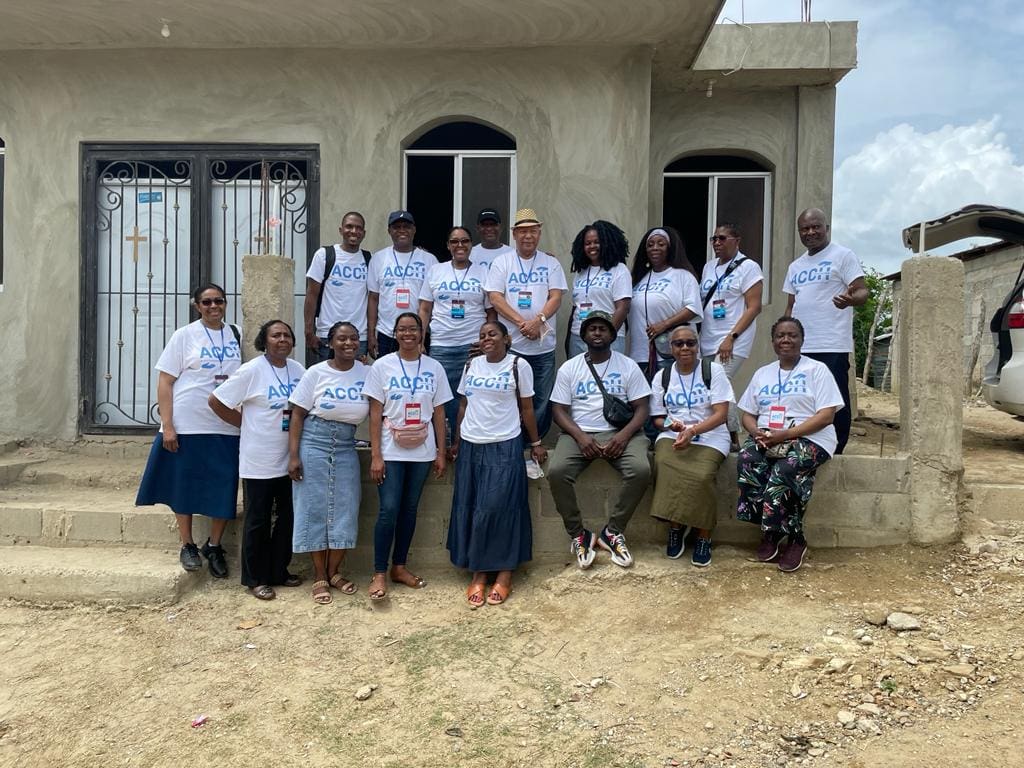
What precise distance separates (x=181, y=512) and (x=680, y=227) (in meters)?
5.71

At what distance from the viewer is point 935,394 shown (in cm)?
484

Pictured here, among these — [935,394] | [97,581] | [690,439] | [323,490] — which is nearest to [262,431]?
[323,490]

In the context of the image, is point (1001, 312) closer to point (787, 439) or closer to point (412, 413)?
point (787, 439)

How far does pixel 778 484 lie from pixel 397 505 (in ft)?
7.46

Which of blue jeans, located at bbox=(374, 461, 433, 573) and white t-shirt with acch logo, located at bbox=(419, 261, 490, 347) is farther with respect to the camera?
white t-shirt with acch logo, located at bbox=(419, 261, 490, 347)

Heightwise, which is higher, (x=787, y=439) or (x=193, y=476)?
(x=787, y=439)

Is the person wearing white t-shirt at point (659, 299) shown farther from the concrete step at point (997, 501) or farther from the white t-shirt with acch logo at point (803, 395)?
the concrete step at point (997, 501)

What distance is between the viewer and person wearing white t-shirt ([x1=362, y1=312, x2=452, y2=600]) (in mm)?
4574

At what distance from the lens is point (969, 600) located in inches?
165

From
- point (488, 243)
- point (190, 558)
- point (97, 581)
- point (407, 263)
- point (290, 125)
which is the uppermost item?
point (290, 125)

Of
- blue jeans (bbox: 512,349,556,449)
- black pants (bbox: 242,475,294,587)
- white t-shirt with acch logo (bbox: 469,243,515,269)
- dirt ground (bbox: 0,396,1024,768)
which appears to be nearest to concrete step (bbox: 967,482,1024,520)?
dirt ground (bbox: 0,396,1024,768)

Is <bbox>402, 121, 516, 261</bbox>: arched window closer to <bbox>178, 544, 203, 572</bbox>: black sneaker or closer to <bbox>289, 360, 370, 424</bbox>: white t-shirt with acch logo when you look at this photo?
<bbox>289, 360, 370, 424</bbox>: white t-shirt with acch logo

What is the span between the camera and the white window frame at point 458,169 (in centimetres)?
692

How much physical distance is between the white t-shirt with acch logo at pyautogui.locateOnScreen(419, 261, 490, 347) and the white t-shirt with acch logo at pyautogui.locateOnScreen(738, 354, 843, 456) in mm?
1899
